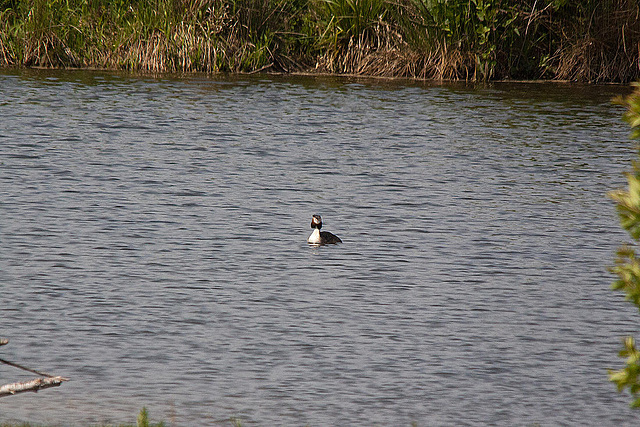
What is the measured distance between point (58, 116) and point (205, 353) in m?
12.5

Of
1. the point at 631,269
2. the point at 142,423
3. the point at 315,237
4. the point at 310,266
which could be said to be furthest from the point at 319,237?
the point at 631,269

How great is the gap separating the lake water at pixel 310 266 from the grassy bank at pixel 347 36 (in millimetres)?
3983

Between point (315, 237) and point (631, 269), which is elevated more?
point (631, 269)

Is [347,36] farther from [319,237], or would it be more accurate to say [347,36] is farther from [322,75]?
[319,237]

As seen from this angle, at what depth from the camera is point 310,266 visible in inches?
415

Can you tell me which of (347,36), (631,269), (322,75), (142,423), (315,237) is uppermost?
(347,36)

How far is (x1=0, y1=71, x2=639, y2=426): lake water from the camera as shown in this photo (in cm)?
717

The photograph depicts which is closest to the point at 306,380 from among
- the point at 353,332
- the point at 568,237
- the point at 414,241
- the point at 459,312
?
the point at 353,332

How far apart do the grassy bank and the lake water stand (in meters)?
3.98

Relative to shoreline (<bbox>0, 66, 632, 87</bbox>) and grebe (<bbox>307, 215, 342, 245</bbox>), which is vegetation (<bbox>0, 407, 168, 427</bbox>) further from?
shoreline (<bbox>0, 66, 632, 87</bbox>)

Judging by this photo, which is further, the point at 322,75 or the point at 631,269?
the point at 322,75

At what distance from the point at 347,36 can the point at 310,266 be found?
590 inches

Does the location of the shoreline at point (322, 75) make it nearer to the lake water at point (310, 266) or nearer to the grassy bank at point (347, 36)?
the grassy bank at point (347, 36)

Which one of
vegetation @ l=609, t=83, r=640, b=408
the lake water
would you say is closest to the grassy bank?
the lake water
